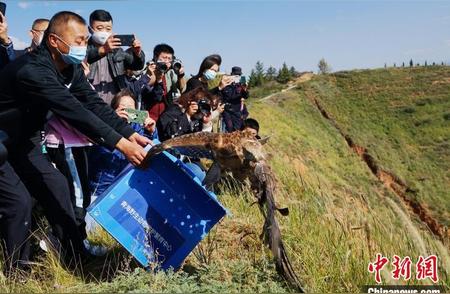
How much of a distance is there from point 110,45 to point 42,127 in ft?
4.27

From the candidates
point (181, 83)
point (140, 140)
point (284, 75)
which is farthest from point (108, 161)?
point (284, 75)

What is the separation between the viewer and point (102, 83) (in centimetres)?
495

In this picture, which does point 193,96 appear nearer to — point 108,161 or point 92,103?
point 108,161

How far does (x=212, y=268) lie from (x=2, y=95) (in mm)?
1868

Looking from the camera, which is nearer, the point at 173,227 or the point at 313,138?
the point at 173,227

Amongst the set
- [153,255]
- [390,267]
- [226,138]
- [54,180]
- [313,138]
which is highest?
[226,138]

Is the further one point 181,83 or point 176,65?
point 181,83

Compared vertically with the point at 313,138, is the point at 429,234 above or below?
above

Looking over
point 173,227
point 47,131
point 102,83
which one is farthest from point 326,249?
point 102,83

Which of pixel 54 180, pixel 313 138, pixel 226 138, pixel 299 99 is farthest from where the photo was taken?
pixel 299 99

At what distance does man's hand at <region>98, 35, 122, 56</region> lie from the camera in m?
4.57

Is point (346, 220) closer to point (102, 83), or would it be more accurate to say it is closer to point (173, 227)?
point (173, 227)

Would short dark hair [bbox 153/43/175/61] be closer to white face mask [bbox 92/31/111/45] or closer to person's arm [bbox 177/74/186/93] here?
person's arm [bbox 177/74/186/93]

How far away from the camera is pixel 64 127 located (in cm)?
392
